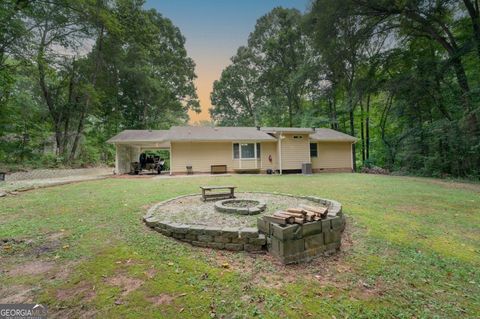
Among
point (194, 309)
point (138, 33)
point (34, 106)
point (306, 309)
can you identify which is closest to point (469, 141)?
point (306, 309)

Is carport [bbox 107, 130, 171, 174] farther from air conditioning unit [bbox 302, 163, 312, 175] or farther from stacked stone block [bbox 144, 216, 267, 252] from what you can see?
stacked stone block [bbox 144, 216, 267, 252]

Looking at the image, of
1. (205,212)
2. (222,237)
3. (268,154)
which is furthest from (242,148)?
(222,237)

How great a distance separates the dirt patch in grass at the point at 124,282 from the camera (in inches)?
90.7

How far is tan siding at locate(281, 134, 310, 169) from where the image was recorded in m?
15.3

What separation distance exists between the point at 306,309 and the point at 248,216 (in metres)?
2.32

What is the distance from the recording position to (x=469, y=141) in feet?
34.8

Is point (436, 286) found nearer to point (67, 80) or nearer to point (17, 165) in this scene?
point (17, 165)

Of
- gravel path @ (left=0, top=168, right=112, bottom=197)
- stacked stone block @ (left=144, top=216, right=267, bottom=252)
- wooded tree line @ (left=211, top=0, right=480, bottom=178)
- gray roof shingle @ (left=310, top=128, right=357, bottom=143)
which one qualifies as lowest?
stacked stone block @ (left=144, top=216, right=267, bottom=252)

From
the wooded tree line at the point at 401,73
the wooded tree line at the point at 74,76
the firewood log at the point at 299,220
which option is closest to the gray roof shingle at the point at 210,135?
the wooded tree line at the point at 401,73

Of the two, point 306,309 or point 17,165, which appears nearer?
point 306,309

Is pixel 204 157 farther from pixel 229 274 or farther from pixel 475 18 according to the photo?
pixel 475 18

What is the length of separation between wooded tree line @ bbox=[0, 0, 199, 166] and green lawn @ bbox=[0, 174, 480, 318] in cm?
722

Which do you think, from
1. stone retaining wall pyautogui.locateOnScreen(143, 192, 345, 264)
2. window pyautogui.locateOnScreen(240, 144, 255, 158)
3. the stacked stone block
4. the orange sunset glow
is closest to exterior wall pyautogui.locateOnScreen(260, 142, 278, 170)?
window pyautogui.locateOnScreen(240, 144, 255, 158)

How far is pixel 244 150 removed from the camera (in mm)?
15375
